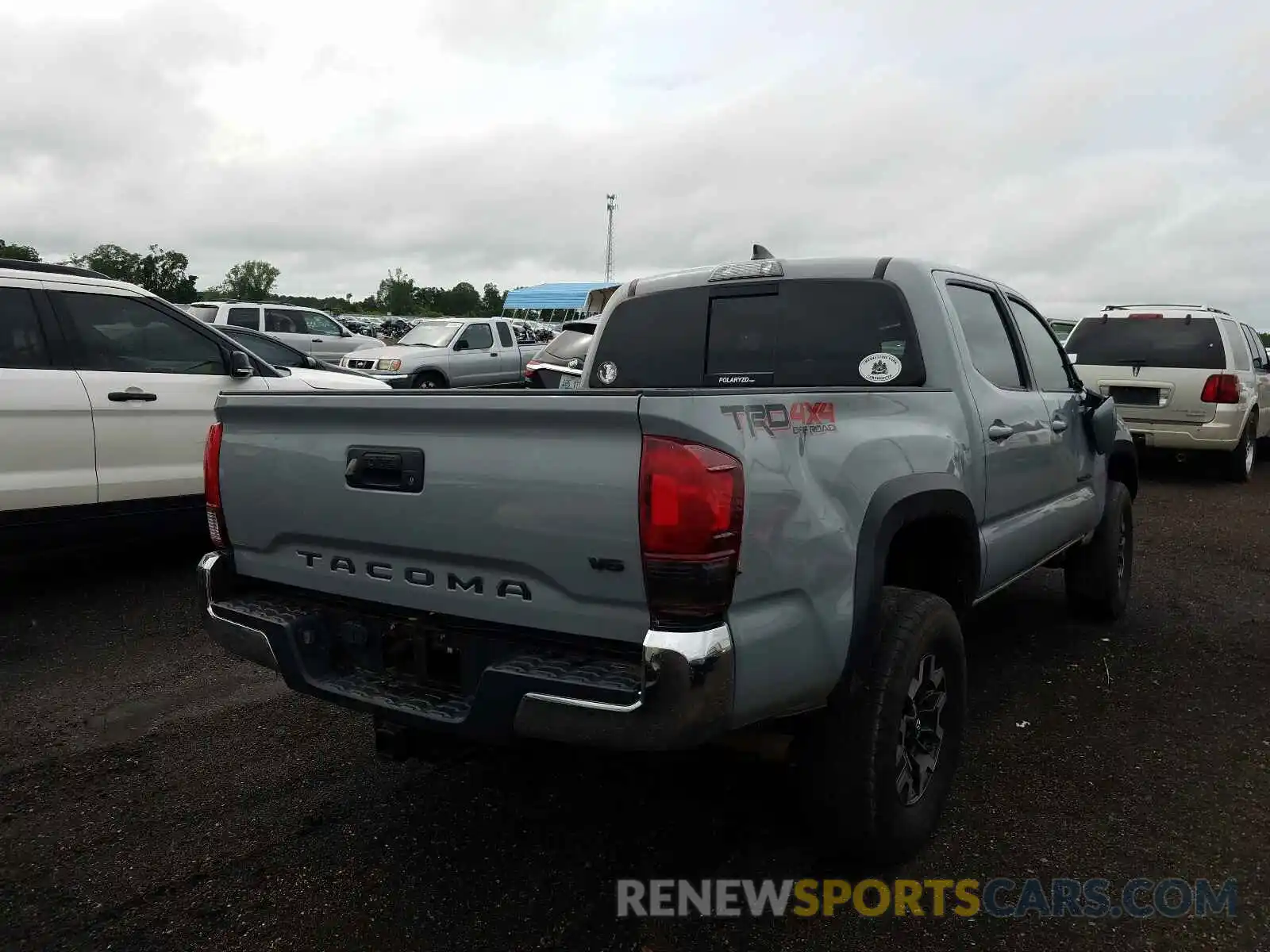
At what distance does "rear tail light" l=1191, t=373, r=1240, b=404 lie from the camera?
9617mm

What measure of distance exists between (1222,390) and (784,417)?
9318 millimetres

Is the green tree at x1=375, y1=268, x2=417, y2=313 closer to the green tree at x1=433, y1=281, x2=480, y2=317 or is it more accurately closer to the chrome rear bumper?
the green tree at x1=433, y1=281, x2=480, y2=317

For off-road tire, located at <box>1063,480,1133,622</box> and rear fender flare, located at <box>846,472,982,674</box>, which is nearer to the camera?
rear fender flare, located at <box>846,472,982,674</box>

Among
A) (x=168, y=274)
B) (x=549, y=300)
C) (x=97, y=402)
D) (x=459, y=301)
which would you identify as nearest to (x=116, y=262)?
(x=168, y=274)

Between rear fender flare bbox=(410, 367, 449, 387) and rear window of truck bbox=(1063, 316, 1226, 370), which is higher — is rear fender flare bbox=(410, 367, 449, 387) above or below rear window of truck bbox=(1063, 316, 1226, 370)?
below

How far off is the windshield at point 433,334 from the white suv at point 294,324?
0.87 metres

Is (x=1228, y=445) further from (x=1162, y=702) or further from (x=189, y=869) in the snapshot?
(x=189, y=869)

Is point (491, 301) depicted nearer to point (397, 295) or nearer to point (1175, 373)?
point (397, 295)

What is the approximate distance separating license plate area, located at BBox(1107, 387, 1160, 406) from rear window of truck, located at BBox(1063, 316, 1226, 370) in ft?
0.90

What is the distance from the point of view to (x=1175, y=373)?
32.2ft

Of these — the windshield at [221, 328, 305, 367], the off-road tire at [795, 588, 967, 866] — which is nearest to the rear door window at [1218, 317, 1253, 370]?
the off-road tire at [795, 588, 967, 866]

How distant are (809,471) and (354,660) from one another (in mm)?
1407

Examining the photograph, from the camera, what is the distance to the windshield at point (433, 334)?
1634 centimetres

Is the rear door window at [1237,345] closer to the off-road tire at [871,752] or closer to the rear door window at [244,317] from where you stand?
the off-road tire at [871,752]
